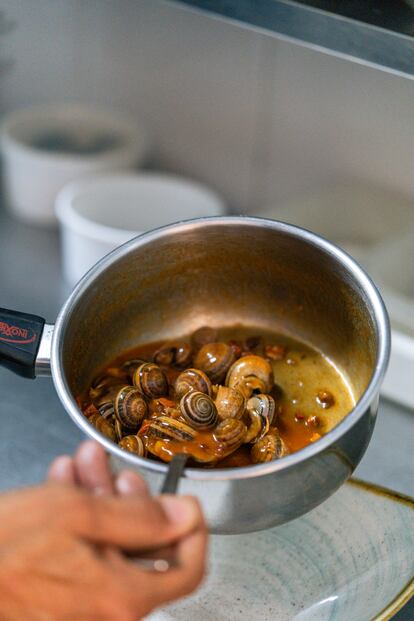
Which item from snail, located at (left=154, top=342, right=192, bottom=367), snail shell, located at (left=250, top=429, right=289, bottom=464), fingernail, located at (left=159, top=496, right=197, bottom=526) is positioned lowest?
snail, located at (left=154, top=342, right=192, bottom=367)

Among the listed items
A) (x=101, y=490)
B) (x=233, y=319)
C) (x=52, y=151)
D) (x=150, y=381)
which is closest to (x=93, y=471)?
(x=101, y=490)

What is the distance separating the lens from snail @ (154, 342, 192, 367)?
0.74 m

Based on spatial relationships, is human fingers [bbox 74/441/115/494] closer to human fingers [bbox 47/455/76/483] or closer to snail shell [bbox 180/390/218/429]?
human fingers [bbox 47/455/76/483]

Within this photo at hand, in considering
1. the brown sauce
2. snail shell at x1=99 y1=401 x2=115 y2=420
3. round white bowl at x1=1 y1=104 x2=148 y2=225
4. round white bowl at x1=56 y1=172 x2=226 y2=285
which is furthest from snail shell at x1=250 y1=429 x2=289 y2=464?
round white bowl at x1=1 y1=104 x2=148 y2=225

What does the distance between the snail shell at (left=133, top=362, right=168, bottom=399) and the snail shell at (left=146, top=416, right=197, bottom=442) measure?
0.06 m

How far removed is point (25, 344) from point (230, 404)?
0.15 meters

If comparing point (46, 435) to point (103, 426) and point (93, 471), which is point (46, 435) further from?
point (93, 471)

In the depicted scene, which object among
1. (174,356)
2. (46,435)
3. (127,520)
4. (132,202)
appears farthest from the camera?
(132,202)

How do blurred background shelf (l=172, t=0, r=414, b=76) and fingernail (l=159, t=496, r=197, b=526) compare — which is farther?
blurred background shelf (l=172, t=0, r=414, b=76)

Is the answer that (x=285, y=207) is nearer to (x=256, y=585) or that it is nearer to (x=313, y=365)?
(x=313, y=365)

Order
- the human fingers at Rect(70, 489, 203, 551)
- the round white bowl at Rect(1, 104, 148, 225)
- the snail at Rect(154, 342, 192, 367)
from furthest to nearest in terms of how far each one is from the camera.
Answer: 1. the round white bowl at Rect(1, 104, 148, 225)
2. the snail at Rect(154, 342, 192, 367)
3. the human fingers at Rect(70, 489, 203, 551)

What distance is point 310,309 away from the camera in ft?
2.47

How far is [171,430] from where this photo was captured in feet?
2.04

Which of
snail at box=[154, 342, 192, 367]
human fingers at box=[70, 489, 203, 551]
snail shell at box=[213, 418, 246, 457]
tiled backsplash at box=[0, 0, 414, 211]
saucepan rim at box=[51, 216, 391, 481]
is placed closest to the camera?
human fingers at box=[70, 489, 203, 551]
